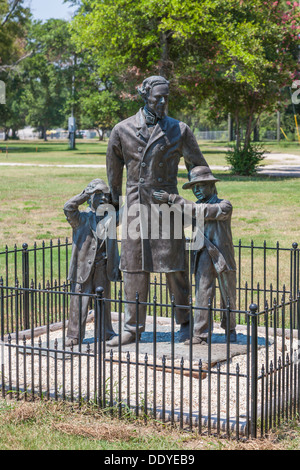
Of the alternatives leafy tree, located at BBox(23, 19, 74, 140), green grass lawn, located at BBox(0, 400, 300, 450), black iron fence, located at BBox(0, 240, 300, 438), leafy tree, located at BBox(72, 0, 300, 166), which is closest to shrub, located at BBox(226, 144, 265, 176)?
leafy tree, located at BBox(72, 0, 300, 166)

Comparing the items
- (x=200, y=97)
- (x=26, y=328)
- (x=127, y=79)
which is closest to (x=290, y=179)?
(x=200, y=97)

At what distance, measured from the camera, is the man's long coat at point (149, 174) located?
6953mm

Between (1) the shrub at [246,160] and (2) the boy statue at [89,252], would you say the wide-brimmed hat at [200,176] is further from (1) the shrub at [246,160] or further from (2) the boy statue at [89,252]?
(1) the shrub at [246,160]

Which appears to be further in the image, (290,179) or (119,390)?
(290,179)

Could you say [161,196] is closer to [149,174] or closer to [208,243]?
[149,174]

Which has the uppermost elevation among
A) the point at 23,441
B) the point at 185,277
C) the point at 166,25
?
the point at 166,25

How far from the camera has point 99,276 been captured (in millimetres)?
7258

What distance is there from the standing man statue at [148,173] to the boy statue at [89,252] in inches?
5.9

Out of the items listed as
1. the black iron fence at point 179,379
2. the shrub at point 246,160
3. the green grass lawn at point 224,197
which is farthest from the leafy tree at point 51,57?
the black iron fence at point 179,379

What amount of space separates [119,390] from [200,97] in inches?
836

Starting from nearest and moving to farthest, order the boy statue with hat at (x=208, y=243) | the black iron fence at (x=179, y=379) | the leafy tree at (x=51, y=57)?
the black iron fence at (x=179, y=379), the boy statue with hat at (x=208, y=243), the leafy tree at (x=51, y=57)

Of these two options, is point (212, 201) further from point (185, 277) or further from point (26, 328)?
point (26, 328)

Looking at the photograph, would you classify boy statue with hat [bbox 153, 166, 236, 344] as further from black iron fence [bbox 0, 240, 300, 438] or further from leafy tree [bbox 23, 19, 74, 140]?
leafy tree [bbox 23, 19, 74, 140]

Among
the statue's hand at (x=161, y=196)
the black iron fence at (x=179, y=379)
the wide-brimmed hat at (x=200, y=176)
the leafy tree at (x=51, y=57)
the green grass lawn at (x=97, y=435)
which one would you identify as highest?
the leafy tree at (x=51, y=57)
